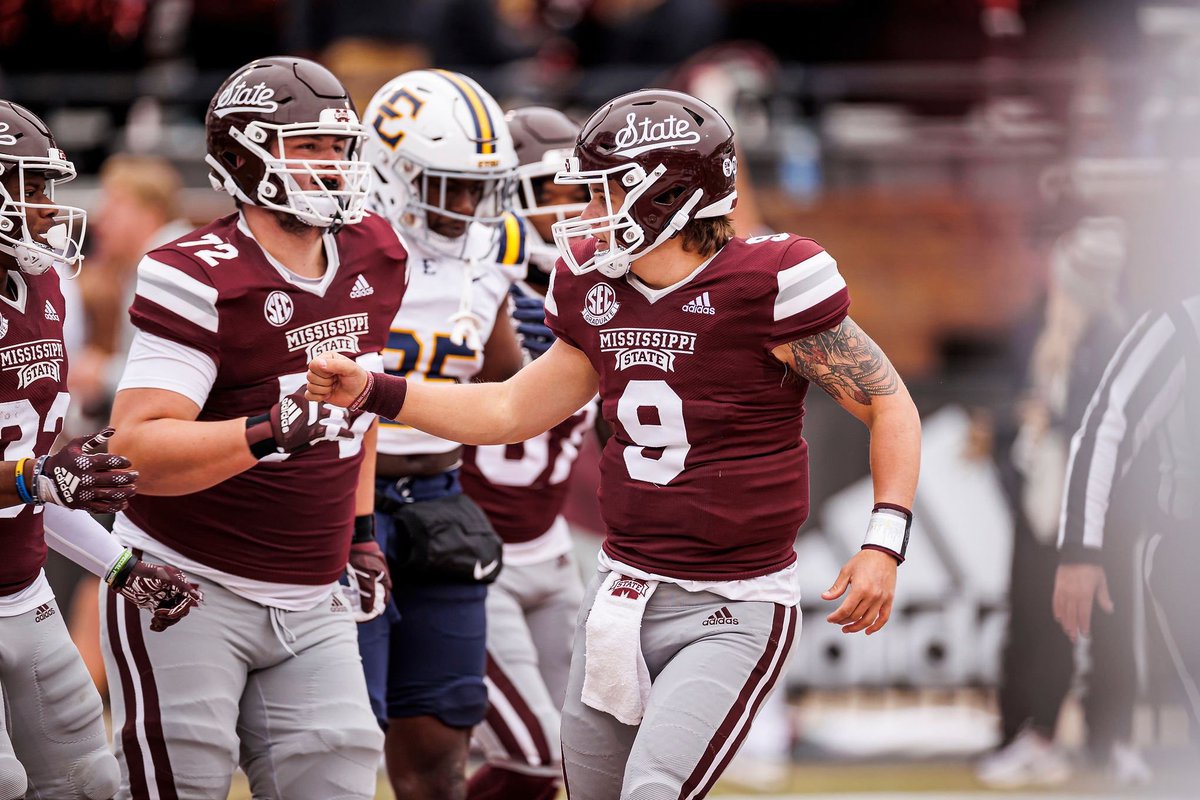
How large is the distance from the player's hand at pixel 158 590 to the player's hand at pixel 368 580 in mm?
551

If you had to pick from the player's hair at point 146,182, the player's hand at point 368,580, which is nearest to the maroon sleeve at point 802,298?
the player's hand at point 368,580

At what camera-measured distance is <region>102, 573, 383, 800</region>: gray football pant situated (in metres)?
3.82

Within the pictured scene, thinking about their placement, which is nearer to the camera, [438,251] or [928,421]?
[438,251]

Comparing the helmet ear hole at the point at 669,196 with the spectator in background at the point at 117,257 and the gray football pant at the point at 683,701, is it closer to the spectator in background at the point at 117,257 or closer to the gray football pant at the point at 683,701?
the gray football pant at the point at 683,701

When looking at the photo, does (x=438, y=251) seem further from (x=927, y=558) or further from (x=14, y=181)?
(x=927, y=558)

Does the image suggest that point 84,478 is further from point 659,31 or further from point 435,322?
point 659,31

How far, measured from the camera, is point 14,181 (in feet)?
12.3

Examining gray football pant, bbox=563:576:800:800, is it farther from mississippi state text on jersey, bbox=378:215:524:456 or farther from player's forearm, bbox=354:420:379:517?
mississippi state text on jersey, bbox=378:215:524:456

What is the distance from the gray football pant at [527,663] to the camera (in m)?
5.04

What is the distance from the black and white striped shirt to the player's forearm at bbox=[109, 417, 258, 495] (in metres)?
2.47

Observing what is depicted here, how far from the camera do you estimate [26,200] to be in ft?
12.3

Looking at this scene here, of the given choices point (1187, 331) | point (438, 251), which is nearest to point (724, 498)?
point (438, 251)

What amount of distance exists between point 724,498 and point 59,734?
5.13ft

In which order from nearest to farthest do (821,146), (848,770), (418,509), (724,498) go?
(724,498)
(418,509)
(848,770)
(821,146)
